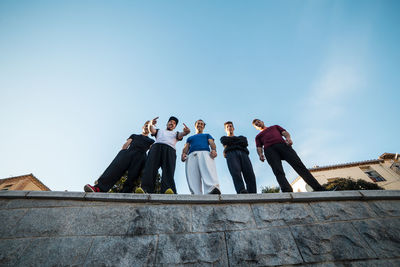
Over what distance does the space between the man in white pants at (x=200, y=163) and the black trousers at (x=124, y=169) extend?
1.00 metres

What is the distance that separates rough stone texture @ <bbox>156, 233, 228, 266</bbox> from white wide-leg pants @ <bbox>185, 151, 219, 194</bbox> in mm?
1158

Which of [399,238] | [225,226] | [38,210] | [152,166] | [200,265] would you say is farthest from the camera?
[152,166]

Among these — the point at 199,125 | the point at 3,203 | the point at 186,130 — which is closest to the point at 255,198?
the point at 186,130

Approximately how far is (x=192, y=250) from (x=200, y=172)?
1.73 metres

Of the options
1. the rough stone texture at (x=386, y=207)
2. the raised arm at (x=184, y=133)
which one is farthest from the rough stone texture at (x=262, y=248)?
the raised arm at (x=184, y=133)

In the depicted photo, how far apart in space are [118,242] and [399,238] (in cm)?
320

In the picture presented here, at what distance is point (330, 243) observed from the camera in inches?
79.3

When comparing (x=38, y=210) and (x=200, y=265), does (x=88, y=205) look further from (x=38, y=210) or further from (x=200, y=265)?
(x=200, y=265)

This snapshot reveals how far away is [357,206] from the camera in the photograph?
94.9 inches

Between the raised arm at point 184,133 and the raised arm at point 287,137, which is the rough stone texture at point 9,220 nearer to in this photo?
the raised arm at point 184,133

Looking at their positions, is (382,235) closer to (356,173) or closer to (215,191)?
(215,191)

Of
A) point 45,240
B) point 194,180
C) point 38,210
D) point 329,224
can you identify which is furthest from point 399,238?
point 38,210

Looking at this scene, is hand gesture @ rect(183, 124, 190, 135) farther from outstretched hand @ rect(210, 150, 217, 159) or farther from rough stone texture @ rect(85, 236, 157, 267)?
rough stone texture @ rect(85, 236, 157, 267)

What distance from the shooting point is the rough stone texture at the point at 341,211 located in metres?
2.28
